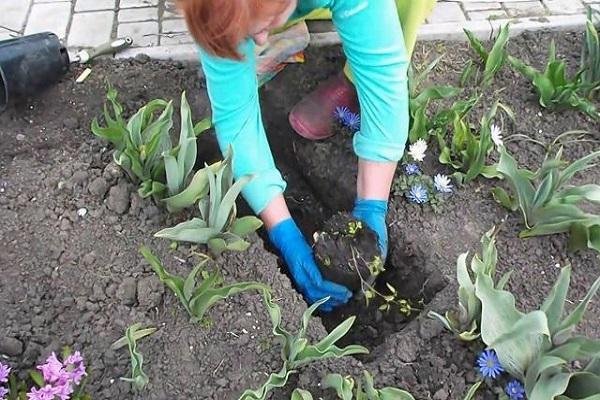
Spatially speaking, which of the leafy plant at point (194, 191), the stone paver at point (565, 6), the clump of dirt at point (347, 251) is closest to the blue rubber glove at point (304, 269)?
the clump of dirt at point (347, 251)

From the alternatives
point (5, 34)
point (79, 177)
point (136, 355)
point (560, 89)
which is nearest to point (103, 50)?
point (5, 34)

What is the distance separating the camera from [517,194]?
7.24ft

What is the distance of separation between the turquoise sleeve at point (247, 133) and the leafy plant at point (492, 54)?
33.1 inches

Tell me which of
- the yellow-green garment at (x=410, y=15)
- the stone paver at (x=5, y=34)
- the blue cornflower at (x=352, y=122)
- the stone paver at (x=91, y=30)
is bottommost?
the blue cornflower at (x=352, y=122)

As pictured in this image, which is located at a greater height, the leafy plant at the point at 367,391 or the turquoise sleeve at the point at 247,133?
the turquoise sleeve at the point at 247,133

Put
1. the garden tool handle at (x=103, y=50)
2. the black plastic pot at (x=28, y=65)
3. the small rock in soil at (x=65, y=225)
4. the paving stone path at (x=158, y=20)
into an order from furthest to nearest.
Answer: the paving stone path at (x=158, y=20) → the garden tool handle at (x=103, y=50) → the black plastic pot at (x=28, y=65) → the small rock in soil at (x=65, y=225)

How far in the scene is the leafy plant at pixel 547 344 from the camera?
1.67 m

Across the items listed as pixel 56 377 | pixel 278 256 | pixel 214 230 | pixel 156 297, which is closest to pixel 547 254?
→ pixel 278 256

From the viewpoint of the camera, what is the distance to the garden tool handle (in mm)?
2762

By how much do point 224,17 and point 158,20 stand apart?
5.07ft

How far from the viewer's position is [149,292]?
2000 millimetres

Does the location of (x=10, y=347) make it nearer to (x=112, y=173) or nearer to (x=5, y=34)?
(x=112, y=173)

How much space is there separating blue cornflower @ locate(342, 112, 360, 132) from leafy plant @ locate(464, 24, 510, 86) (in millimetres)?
474

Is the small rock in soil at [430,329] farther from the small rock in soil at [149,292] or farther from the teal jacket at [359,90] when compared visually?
the small rock in soil at [149,292]
